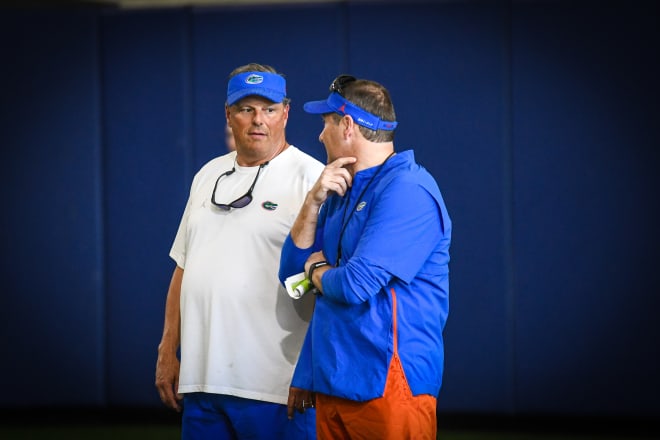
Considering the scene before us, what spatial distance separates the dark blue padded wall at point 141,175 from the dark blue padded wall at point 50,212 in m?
0.08

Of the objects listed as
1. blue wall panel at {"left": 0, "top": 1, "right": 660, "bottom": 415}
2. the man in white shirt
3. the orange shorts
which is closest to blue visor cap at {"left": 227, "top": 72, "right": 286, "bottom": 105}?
the man in white shirt

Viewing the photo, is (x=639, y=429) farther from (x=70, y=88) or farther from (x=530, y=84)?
(x=70, y=88)

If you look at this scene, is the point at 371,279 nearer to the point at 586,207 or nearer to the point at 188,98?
the point at 586,207

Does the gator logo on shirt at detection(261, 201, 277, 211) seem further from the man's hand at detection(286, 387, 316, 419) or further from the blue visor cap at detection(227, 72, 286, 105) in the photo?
the man's hand at detection(286, 387, 316, 419)

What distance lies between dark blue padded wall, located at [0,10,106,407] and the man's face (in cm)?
242

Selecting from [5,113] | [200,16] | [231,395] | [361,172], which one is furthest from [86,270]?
[361,172]

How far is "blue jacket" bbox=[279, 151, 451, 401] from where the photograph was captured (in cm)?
210

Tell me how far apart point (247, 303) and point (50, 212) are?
2713mm

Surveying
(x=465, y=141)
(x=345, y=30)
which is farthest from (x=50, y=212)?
(x=465, y=141)

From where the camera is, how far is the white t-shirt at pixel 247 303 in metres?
2.55

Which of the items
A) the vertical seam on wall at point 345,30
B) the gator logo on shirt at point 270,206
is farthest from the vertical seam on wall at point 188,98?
the gator logo on shirt at point 270,206

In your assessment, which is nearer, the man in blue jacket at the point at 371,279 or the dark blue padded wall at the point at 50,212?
the man in blue jacket at the point at 371,279

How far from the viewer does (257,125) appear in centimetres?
267

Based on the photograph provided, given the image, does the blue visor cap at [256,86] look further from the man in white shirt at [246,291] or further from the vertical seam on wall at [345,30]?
the vertical seam on wall at [345,30]
